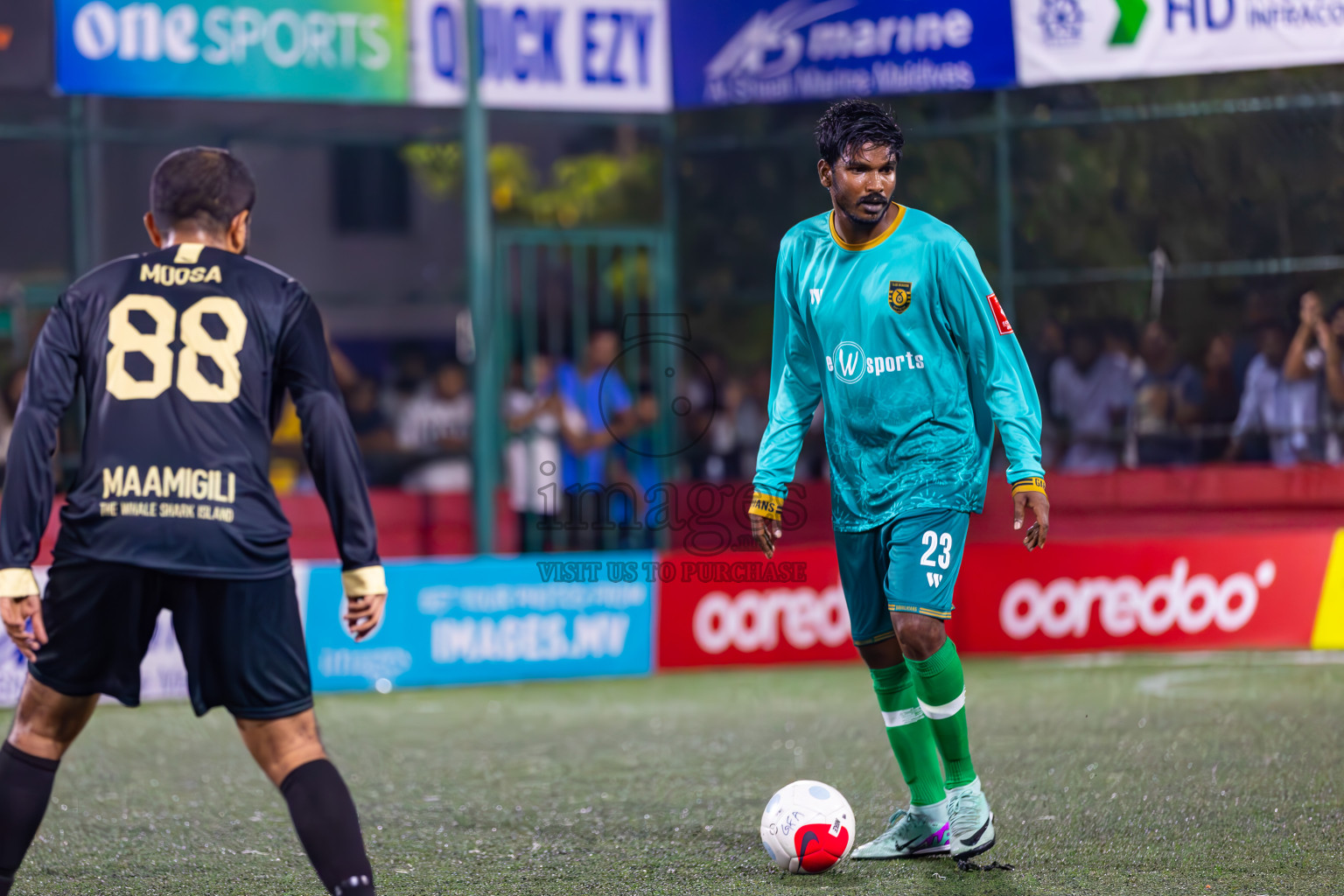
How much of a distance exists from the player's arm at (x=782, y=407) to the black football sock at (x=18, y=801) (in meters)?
2.15

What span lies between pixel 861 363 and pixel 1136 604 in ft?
19.5

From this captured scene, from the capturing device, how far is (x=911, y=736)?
5121mm

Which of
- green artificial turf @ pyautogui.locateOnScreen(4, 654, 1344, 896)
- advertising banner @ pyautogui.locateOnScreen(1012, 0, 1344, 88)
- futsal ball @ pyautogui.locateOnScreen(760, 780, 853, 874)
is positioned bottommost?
green artificial turf @ pyautogui.locateOnScreen(4, 654, 1344, 896)

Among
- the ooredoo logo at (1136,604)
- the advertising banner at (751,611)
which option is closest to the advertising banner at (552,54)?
the advertising banner at (751,611)

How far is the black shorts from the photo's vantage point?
12.4ft

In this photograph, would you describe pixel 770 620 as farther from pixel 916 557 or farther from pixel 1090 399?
pixel 916 557

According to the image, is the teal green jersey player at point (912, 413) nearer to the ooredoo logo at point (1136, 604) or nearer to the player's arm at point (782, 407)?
the player's arm at point (782, 407)

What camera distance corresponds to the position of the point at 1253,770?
6.34 metres

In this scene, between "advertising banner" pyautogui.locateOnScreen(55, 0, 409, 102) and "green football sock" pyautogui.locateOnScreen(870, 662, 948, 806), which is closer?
"green football sock" pyautogui.locateOnScreen(870, 662, 948, 806)

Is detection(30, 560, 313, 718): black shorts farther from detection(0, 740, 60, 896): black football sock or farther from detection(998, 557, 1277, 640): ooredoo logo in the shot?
detection(998, 557, 1277, 640): ooredoo logo

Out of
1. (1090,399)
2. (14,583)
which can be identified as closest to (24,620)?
(14,583)

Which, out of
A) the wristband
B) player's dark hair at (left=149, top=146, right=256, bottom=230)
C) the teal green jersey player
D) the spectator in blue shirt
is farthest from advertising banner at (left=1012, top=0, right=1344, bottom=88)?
player's dark hair at (left=149, top=146, right=256, bottom=230)

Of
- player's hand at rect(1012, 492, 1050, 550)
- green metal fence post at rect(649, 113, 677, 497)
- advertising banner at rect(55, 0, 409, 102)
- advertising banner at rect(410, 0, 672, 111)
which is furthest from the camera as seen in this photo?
green metal fence post at rect(649, 113, 677, 497)

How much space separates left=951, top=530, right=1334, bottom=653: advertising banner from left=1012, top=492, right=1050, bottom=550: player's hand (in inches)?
224
